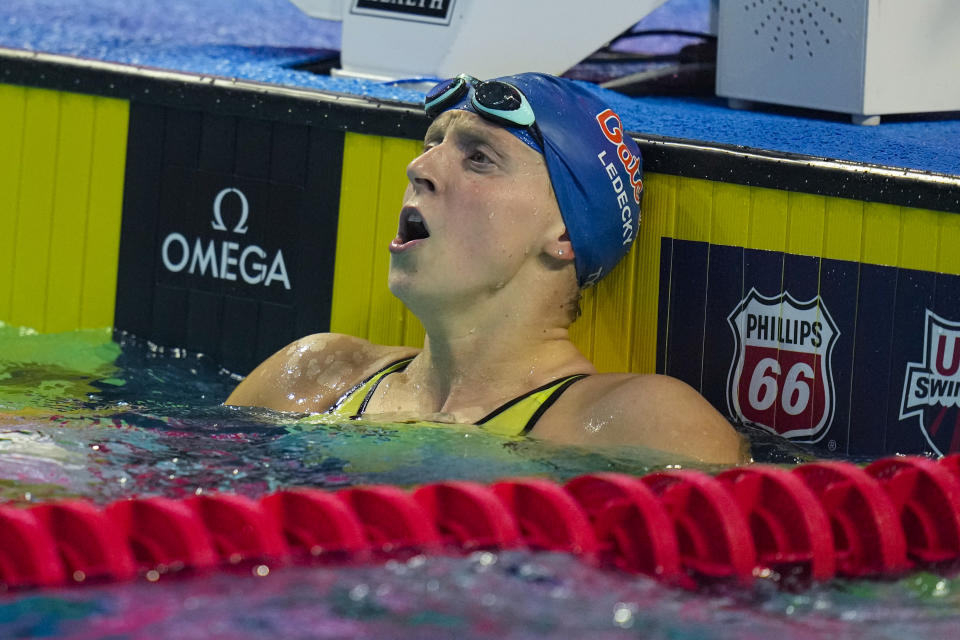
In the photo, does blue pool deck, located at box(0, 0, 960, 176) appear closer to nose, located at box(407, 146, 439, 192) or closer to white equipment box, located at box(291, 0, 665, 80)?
white equipment box, located at box(291, 0, 665, 80)

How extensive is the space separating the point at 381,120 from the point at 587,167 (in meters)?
0.67

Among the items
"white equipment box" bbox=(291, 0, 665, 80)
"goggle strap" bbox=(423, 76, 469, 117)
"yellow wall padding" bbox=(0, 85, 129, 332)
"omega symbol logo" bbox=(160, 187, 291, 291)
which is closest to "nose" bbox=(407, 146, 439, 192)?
"goggle strap" bbox=(423, 76, 469, 117)

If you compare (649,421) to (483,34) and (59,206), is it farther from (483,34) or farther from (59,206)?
(59,206)

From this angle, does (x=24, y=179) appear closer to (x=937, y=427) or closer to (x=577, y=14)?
(x=577, y=14)

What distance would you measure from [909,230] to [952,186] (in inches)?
4.3

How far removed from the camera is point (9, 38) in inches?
155

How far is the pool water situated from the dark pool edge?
19.5 inches

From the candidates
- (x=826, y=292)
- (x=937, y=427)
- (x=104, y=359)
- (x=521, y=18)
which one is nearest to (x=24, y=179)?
(x=104, y=359)

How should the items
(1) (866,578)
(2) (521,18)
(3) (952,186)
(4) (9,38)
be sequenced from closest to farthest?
1. (1) (866,578)
2. (3) (952,186)
3. (2) (521,18)
4. (4) (9,38)

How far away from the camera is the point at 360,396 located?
279 centimetres

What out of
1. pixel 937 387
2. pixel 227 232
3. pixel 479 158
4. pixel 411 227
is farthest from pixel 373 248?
pixel 937 387

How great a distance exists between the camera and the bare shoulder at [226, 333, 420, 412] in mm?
2855

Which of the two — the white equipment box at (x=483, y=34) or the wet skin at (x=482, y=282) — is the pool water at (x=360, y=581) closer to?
the wet skin at (x=482, y=282)

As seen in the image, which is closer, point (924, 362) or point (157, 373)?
point (924, 362)
